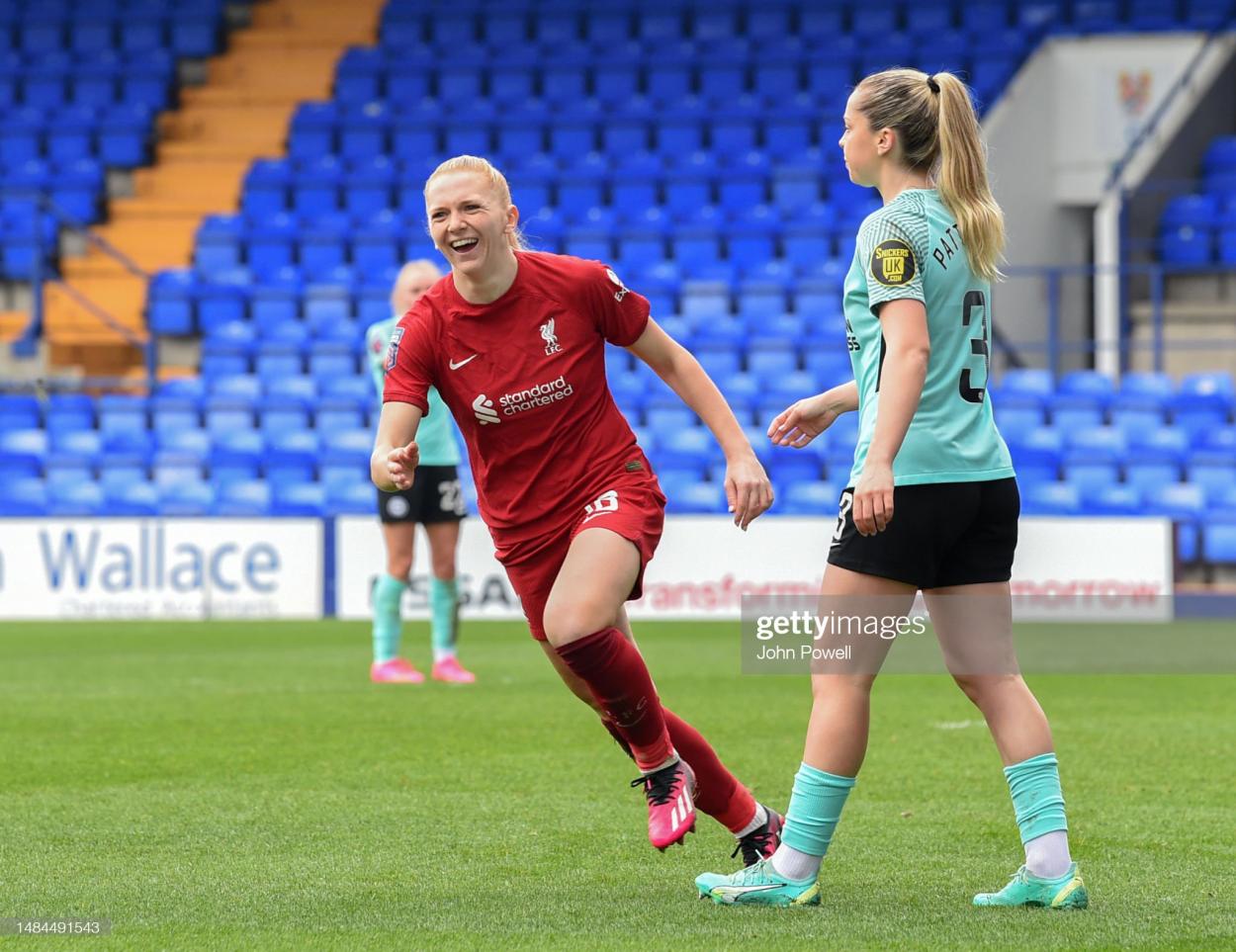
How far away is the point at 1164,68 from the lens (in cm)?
1992

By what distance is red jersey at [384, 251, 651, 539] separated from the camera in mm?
4551

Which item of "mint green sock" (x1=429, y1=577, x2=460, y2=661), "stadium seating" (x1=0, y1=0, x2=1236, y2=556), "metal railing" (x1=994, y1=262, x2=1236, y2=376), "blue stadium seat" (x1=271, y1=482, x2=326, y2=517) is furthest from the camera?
"metal railing" (x1=994, y1=262, x2=1236, y2=376)

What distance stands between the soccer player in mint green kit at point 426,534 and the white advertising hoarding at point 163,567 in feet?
15.4

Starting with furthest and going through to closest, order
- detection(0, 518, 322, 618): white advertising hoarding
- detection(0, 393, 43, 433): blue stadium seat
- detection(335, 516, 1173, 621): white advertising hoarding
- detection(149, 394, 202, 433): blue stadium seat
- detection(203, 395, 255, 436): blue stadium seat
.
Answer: detection(0, 393, 43, 433): blue stadium seat, detection(149, 394, 202, 433): blue stadium seat, detection(203, 395, 255, 436): blue stadium seat, detection(0, 518, 322, 618): white advertising hoarding, detection(335, 516, 1173, 621): white advertising hoarding

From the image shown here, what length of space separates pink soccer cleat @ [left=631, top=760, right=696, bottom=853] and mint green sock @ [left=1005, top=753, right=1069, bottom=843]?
749 mm

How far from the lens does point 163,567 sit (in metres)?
14.4

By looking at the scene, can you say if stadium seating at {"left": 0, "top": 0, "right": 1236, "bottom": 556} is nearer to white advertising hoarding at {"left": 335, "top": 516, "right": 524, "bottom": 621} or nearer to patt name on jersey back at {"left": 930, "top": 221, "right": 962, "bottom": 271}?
white advertising hoarding at {"left": 335, "top": 516, "right": 524, "bottom": 621}

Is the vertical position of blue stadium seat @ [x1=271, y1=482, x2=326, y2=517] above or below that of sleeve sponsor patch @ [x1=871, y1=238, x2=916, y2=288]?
below

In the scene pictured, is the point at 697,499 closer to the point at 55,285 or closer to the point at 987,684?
the point at 55,285

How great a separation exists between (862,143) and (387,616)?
19.7ft

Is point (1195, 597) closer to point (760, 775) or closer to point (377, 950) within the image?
point (760, 775)

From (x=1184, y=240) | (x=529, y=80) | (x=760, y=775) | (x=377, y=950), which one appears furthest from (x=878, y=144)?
(x=529, y=80)

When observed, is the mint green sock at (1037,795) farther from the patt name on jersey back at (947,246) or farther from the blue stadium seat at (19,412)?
the blue stadium seat at (19,412)

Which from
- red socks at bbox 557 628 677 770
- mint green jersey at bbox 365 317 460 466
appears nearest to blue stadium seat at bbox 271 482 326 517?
mint green jersey at bbox 365 317 460 466
